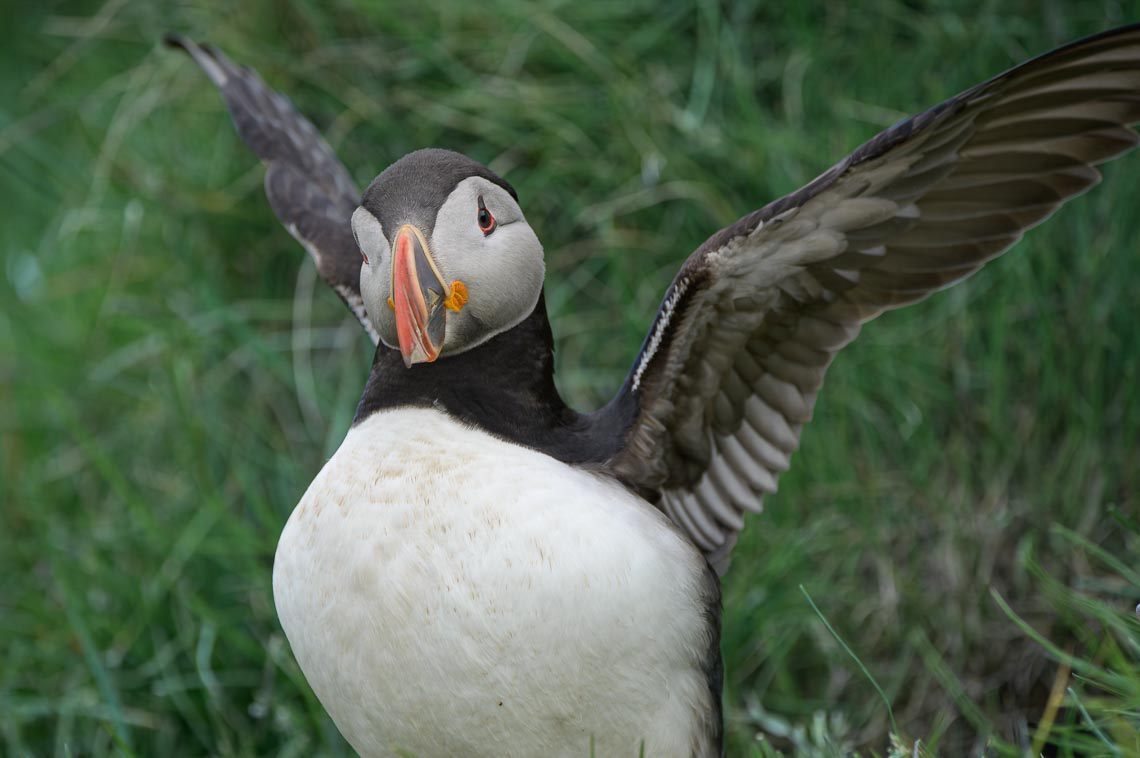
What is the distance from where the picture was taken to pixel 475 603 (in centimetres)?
265

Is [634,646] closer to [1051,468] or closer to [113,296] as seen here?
[1051,468]

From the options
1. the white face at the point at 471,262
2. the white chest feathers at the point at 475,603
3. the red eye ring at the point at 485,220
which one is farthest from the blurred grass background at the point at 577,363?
the red eye ring at the point at 485,220

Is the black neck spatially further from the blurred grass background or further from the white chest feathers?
the blurred grass background

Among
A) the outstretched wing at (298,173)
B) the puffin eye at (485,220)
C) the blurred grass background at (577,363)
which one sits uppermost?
the puffin eye at (485,220)

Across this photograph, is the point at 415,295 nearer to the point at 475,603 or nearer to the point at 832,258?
the point at 475,603

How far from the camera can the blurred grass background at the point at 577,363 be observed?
400cm

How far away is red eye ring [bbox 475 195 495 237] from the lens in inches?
111

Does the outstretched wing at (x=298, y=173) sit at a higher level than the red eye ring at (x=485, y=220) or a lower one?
lower

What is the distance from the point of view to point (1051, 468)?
4102 mm

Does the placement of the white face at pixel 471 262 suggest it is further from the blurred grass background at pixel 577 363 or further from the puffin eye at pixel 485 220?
the blurred grass background at pixel 577 363

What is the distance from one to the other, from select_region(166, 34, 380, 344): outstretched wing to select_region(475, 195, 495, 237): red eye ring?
827 millimetres

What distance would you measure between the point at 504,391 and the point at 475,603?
1.64 ft

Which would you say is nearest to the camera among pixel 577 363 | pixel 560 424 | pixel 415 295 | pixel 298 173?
pixel 415 295

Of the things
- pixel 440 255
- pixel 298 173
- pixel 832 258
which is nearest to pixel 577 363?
pixel 298 173
